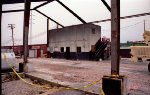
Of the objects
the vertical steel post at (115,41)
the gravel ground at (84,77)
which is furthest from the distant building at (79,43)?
the vertical steel post at (115,41)

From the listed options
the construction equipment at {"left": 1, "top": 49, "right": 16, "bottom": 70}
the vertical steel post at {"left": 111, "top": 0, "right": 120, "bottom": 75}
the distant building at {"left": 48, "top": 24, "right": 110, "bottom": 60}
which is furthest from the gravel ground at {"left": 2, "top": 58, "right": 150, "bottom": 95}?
the distant building at {"left": 48, "top": 24, "right": 110, "bottom": 60}

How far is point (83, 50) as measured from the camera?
24672 mm

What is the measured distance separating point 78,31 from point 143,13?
9547 mm

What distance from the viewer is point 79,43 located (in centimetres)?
2517

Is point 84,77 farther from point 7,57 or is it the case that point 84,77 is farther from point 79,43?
point 79,43

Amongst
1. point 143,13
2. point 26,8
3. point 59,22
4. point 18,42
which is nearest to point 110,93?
point 26,8

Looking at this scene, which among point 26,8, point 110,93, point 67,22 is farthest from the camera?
point 67,22

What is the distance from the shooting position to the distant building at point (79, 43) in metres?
23.9

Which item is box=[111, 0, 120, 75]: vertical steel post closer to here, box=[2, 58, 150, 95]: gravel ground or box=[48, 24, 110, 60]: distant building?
box=[2, 58, 150, 95]: gravel ground

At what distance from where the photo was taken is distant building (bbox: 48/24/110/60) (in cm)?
2389

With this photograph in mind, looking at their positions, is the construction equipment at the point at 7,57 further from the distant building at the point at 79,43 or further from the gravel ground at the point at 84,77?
the distant building at the point at 79,43

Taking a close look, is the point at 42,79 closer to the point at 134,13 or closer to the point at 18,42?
the point at 134,13

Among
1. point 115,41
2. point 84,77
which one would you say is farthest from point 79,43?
point 115,41

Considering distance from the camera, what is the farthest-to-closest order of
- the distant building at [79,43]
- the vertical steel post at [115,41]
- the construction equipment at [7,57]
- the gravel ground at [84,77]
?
the distant building at [79,43]
the construction equipment at [7,57]
the gravel ground at [84,77]
the vertical steel post at [115,41]
